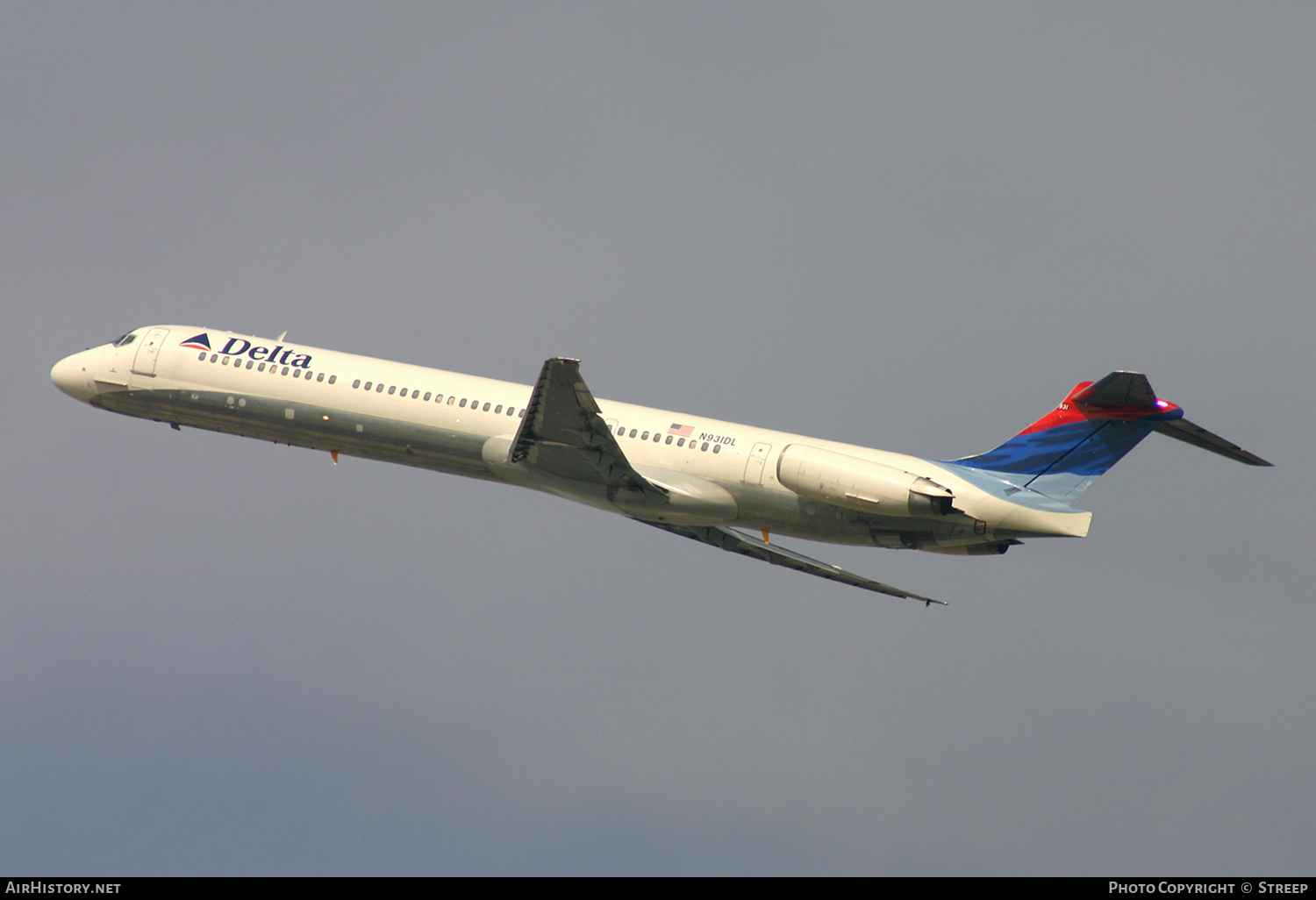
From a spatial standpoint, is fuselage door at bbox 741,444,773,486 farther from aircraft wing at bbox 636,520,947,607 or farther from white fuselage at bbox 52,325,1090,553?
aircraft wing at bbox 636,520,947,607

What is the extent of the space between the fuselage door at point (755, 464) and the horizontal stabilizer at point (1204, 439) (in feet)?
28.1

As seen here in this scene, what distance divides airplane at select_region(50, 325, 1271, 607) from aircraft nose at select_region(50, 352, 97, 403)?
7cm

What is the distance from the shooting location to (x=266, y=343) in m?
38.0

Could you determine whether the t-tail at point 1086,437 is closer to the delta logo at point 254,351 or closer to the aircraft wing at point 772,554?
the aircraft wing at point 772,554

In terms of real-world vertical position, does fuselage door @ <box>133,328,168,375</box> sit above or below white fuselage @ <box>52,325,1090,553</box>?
above

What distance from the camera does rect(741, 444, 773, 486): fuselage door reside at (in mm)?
32500

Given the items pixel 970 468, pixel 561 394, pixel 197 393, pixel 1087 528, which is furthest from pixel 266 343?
pixel 1087 528

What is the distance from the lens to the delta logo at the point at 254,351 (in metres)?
37.3

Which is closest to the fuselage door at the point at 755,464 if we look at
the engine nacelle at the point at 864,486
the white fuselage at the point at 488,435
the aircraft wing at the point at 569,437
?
the white fuselage at the point at 488,435

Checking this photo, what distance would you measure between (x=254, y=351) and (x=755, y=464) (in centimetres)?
1411

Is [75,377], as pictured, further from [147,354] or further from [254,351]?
[254,351]

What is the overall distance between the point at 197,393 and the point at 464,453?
7.94 metres

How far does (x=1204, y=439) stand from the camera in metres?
30.6

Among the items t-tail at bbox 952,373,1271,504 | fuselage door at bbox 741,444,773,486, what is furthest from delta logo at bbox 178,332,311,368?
t-tail at bbox 952,373,1271,504
